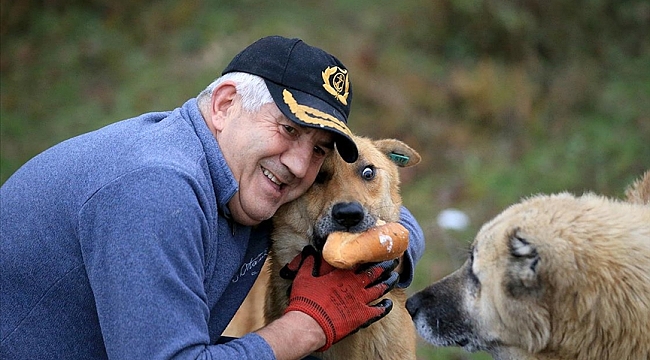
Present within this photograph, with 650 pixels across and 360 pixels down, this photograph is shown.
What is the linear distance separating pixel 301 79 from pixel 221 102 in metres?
0.33

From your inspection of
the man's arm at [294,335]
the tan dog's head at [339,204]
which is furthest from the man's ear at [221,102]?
the man's arm at [294,335]

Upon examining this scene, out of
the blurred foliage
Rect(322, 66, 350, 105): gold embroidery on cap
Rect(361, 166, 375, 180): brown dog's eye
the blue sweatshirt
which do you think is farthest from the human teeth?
the blurred foliage

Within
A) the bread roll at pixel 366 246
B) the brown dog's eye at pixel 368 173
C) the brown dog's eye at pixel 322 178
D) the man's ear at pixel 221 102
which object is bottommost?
the bread roll at pixel 366 246

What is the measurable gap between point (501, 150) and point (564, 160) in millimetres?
689

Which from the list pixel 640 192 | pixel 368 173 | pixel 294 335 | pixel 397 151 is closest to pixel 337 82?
pixel 368 173

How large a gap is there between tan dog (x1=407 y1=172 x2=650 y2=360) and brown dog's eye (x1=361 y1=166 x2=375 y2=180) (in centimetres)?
77

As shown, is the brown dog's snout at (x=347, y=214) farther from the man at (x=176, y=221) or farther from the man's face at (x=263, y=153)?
the man's face at (x=263, y=153)

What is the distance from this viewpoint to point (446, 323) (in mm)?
3254

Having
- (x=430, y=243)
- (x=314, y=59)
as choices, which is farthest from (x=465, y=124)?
(x=314, y=59)

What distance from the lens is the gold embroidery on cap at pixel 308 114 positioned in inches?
112

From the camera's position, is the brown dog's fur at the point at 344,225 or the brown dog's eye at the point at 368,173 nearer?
the brown dog's fur at the point at 344,225

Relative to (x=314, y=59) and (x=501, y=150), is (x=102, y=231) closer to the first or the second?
(x=314, y=59)

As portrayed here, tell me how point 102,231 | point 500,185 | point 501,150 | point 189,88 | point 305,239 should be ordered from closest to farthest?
point 102,231, point 305,239, point 500,185, point 501,150, point 189,88

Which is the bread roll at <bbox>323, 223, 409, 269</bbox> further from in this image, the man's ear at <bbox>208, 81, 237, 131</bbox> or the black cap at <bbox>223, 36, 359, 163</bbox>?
the man's ear at <bbox>208, 81, 237, 131</bbox>
